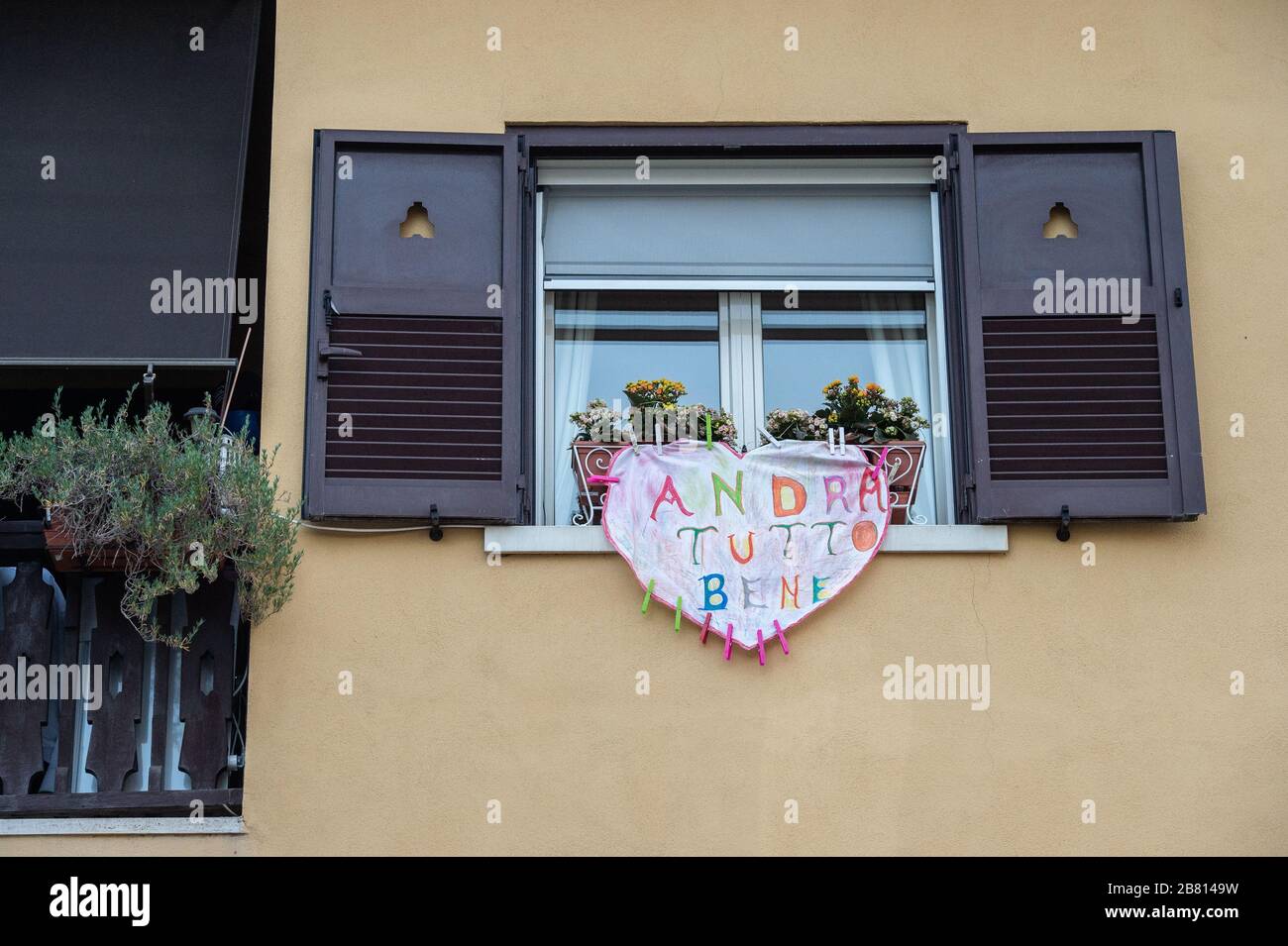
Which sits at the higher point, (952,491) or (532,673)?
(952,491)

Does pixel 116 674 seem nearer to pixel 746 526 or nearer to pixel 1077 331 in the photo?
pixel 746 526

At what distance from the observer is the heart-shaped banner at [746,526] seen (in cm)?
550

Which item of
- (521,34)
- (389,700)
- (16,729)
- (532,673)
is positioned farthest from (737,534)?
(16,729)

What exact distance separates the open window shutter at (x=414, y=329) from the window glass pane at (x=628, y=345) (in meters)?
0.35

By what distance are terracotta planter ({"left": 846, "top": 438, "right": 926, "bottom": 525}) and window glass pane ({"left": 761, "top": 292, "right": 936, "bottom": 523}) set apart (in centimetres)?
37

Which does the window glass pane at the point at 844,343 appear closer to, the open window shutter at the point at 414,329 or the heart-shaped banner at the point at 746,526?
the heart-shaped banner at the point at 746,526

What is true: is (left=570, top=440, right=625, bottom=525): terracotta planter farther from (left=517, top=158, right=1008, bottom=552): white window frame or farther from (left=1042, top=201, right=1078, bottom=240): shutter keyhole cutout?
(left=1042, top=201, right=1078, bottom=240): shutter keyhole cutout

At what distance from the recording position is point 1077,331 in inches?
229

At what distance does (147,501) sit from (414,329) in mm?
1180

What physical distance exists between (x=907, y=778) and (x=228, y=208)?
131 inches

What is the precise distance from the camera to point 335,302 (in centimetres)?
575

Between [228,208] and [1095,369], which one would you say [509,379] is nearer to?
[228,208]

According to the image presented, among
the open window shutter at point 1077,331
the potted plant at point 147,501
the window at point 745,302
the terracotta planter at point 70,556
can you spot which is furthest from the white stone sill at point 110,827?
the open window shutter at point 1077,331
